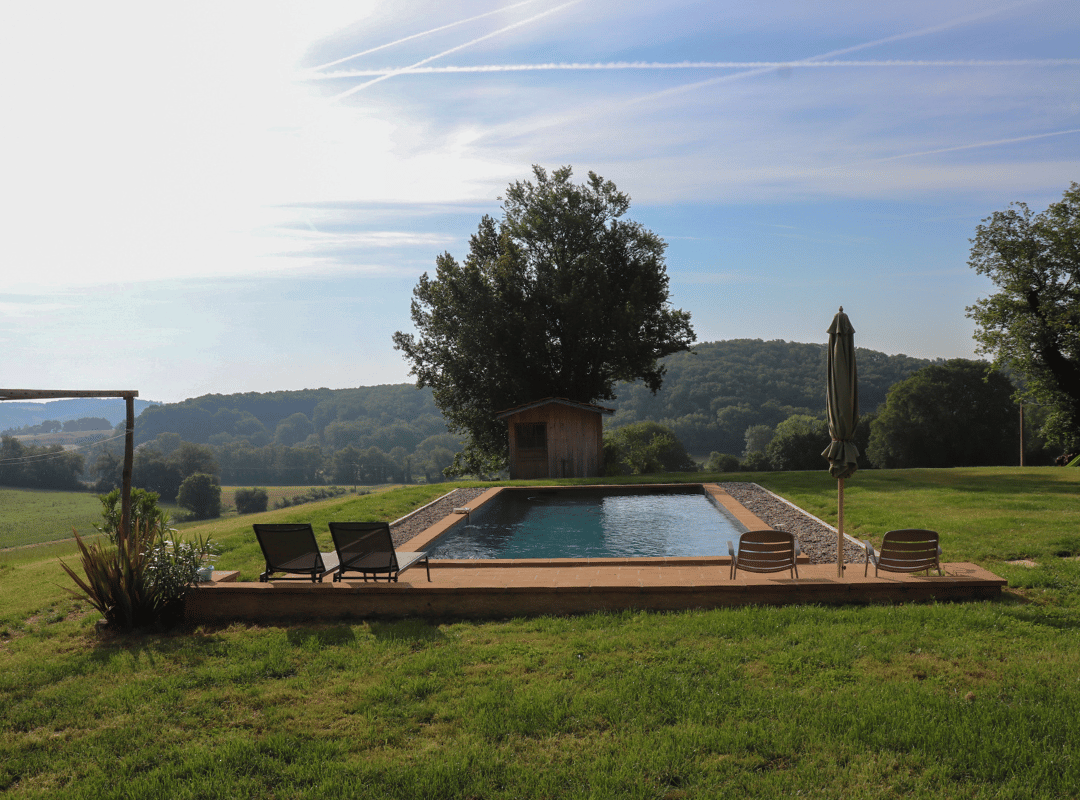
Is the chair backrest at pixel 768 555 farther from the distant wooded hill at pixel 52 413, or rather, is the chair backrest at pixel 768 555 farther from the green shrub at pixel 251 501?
the distant wooded hill at pixel 52 413

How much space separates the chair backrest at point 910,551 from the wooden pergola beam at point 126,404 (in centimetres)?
800

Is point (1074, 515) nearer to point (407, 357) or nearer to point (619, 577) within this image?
point (619, 577)

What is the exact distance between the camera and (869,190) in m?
17.0

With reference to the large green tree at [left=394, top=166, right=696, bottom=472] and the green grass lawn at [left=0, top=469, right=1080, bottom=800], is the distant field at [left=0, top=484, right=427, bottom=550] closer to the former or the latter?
the large green tree at [left=394, top=166, right=696, bottom=472]

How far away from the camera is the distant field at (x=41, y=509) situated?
34.0 meters

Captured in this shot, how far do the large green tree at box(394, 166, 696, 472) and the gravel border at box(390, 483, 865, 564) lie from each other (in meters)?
11.1

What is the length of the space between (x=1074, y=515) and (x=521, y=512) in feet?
32.9

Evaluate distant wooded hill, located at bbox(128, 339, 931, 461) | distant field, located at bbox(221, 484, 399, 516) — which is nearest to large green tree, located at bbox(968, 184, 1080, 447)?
distant wooded hill, located at bbox(128, 339, 931, 461)

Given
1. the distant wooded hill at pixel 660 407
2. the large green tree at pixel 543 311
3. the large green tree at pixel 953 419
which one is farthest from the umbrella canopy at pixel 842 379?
the distant wooded hill at pixel 660 407

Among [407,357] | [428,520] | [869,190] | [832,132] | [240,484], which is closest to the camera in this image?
[428,520]

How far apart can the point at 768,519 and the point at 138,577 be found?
9.77 m

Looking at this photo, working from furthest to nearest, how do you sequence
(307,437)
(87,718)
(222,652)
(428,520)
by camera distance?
1. (307,437)
2. (428,520)
3. (222,652)
4. (87,718)

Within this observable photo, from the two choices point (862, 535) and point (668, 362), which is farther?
point (668, 362)

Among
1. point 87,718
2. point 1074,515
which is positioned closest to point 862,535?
point 1074,515
